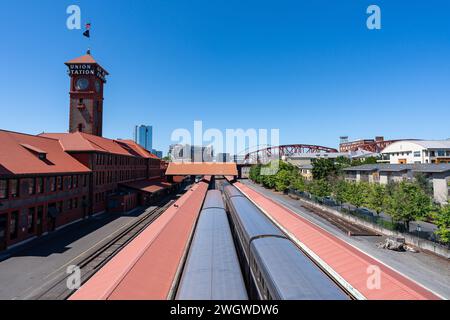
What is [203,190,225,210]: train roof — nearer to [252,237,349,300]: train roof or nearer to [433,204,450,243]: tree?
[252,237,349,300]: train roof

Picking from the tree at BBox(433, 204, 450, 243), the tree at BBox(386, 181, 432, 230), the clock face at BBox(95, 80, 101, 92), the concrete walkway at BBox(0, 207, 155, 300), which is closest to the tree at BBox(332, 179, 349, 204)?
the tree at BBox(386, 181, 432, 230)

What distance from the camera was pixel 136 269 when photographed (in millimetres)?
13609

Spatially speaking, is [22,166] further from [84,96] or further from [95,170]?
[84,96]

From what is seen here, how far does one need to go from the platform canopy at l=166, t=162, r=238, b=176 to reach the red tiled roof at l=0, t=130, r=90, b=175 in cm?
4895

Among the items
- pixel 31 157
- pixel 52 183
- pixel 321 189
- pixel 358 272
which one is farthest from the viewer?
pixel 321 189

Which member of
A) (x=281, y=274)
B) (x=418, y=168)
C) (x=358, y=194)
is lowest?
(x=281, y=274)

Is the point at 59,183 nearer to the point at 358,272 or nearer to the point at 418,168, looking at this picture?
the point at 358,272

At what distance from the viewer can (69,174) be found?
35.3 meters

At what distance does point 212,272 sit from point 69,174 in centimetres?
3168

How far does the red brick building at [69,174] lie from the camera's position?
87.3 feet

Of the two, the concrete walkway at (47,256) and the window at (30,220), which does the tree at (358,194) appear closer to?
the concrete walkway at (47,256)

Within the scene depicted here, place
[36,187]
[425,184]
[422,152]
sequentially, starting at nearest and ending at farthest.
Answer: [36,187], [425,184], [422,152]

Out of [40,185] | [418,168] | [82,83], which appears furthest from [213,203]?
[82,83]
